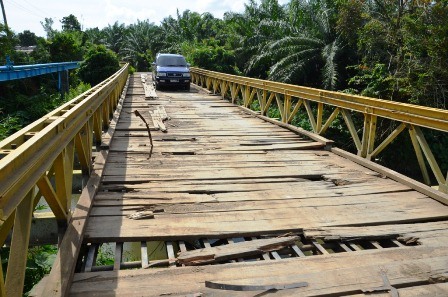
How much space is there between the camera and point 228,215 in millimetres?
4039

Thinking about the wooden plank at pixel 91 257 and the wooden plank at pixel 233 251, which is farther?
the wooden plank at pixel 233 251

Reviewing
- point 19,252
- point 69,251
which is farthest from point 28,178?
point 69,251

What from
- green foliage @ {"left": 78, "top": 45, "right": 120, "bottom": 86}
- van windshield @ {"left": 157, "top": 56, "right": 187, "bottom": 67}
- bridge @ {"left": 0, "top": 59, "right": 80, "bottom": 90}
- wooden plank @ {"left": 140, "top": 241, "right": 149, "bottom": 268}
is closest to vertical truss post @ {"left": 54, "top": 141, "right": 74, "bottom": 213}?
wooden plank @ {"left": 140, "top": 241, "right": 149, "bottom": 268}

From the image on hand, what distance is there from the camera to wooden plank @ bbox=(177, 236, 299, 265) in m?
3.16

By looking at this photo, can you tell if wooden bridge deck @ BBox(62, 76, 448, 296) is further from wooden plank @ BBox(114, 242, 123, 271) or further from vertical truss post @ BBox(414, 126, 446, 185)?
vertical truss post @ BBox(414, 126, 446, 185)

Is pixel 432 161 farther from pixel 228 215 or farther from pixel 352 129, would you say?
pixel 228 215

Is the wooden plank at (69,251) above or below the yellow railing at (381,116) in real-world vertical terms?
below

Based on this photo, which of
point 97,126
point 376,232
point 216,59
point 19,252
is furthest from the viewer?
point 216,59

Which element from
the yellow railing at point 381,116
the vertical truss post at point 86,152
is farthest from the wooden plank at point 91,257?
the yellow railing at point 381,116

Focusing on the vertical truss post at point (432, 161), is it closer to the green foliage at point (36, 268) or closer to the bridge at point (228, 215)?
the bridge at point (228, 215)

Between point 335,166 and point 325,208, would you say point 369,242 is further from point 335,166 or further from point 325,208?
point 335,166

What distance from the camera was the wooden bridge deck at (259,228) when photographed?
2.84 metres

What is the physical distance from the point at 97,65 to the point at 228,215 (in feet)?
104

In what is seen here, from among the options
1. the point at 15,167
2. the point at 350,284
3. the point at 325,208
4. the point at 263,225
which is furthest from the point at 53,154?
the point at 325,208
